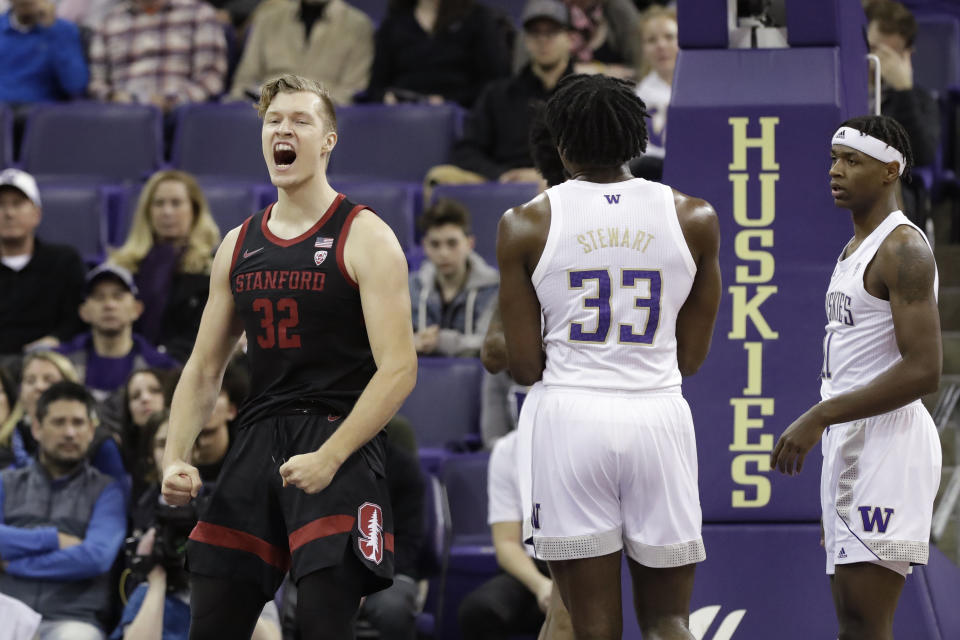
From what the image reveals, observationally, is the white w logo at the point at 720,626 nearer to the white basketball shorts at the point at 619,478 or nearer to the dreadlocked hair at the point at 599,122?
the white basketball shorts at the point at 619,478

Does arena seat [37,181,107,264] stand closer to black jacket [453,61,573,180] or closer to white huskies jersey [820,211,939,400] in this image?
black jacket [453,61,573,180]

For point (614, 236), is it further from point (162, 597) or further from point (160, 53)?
point (160, 53)

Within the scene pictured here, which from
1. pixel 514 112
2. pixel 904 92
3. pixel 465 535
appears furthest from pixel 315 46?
pixel 465 535

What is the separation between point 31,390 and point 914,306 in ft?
14.3

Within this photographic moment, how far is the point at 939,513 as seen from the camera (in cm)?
658

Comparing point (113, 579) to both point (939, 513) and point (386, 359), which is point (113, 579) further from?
point (939, 513)

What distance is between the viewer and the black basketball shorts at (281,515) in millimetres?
3521

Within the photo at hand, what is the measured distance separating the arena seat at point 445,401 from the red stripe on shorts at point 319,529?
12.4 ft

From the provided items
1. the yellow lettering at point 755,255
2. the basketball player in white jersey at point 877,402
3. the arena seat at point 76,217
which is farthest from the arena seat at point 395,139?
the basketball player in white jersey at point 877,402

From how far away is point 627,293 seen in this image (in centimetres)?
365

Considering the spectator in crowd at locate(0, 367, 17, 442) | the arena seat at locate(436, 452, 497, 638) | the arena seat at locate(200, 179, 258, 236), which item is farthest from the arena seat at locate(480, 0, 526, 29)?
the spectator in crowd at locate(0, 367, 17, 442)

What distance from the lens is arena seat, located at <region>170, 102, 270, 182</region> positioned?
924cm

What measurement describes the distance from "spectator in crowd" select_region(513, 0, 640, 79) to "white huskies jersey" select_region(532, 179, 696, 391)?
6.00 metres

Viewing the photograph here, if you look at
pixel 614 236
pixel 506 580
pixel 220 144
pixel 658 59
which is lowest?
pixel 506 580
